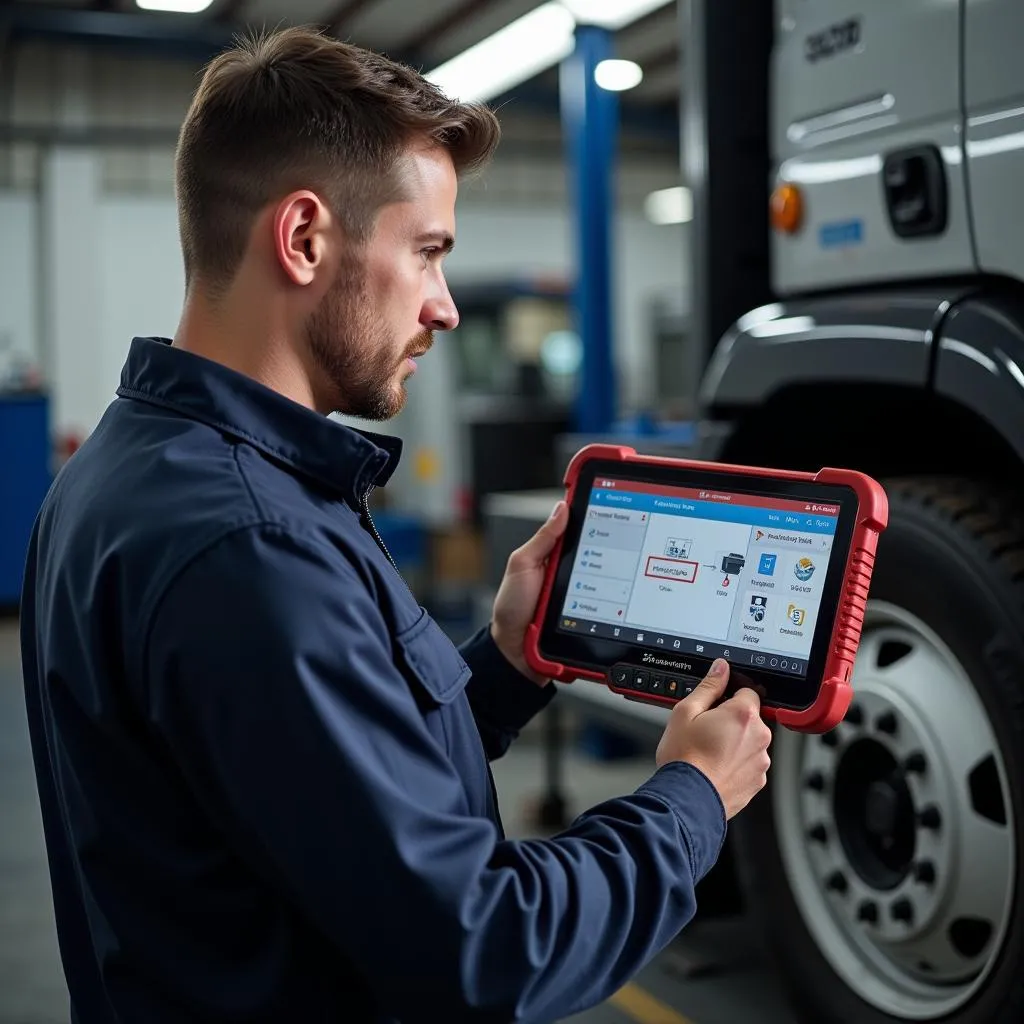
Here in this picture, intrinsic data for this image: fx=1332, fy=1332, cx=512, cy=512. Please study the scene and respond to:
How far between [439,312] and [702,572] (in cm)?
52

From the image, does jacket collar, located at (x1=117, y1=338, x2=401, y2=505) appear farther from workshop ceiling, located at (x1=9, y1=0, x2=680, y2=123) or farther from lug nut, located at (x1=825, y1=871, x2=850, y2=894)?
workshop ceiling, located at (x1=9, y1=0, x2=680, y2=123)

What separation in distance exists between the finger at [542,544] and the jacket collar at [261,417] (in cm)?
57

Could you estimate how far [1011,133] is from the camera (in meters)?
2.04

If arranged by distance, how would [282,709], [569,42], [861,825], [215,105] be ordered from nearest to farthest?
[282,709] → [215,105] → [861,825] → [569,42]

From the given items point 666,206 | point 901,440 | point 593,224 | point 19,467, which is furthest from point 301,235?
point 666,206

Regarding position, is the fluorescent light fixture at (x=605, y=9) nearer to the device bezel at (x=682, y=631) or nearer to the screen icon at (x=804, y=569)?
the device bezel at (x=682, y=631)

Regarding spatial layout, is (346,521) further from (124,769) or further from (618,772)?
(618,772)

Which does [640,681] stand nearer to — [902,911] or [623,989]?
[902,911]

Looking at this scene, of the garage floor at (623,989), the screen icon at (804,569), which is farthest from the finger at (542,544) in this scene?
the garage floor at (623,989)

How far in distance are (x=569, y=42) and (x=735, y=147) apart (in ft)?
14.9

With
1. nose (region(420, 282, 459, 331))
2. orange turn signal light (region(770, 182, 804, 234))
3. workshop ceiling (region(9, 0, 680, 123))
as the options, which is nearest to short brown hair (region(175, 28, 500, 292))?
nose (region(420, 282, 459, 331))

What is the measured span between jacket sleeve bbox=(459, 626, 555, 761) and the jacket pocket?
47 centimetres

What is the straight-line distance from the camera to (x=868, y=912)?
2.34m

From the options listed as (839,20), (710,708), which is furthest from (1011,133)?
(710,708)
